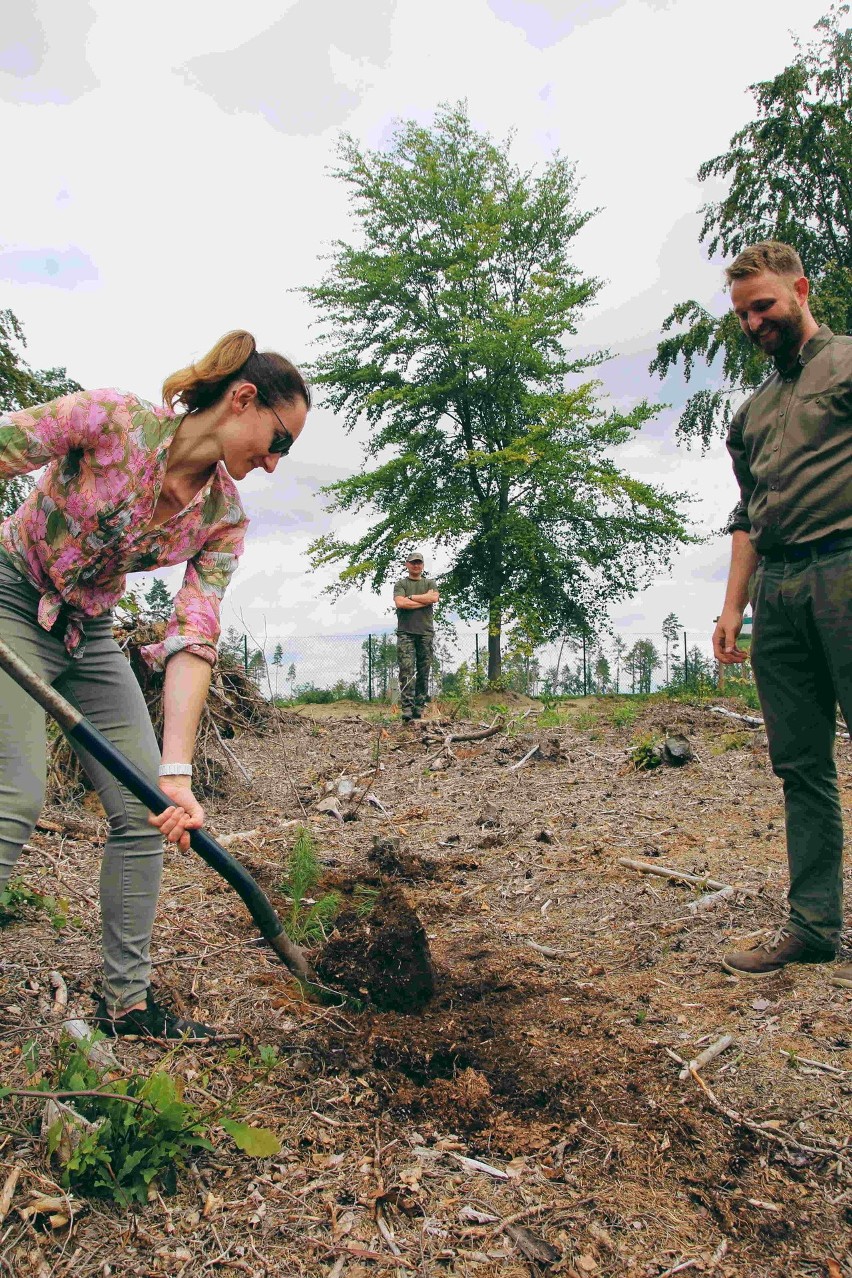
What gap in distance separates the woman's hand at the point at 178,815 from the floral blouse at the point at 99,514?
34 centimetres

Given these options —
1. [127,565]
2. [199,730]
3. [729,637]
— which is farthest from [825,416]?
[199,730]

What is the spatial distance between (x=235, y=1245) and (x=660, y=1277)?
86 centimetres

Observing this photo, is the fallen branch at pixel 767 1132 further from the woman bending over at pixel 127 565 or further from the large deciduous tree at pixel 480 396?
the large deciduous tree at pixel 480 396

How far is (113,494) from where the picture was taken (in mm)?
2213

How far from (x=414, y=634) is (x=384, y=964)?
26.1ft

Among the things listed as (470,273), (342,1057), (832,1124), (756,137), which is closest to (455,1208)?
(342,1057)

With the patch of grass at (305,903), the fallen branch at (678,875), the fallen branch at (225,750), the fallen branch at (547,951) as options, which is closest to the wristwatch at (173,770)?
the patch of grass at (305,903)

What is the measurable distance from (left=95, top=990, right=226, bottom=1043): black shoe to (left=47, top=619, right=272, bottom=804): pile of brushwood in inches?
111

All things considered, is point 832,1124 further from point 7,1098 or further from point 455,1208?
point 7,1098

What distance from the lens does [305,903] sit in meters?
4.00

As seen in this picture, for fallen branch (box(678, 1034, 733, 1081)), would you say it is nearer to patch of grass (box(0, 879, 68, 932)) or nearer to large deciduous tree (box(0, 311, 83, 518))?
patch of grass (box(0, 879, 68, 932))

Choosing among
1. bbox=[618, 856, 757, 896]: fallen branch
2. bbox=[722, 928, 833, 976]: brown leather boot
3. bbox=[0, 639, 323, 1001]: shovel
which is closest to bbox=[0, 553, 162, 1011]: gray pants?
bbox=[0, 639, 323, 1001]: shovel

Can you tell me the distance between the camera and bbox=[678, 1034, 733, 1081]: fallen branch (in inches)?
98.3

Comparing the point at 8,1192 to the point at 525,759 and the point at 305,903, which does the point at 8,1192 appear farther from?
the point at 525,759
